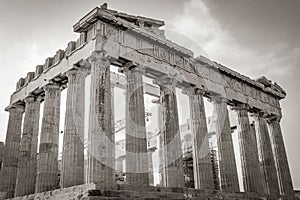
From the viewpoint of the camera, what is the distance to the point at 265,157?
29.1 metres

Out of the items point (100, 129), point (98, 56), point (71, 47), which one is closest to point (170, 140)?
point (100, 129)

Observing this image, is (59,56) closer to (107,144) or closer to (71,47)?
(71,47)

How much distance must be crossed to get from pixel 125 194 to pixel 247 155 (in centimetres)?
1451

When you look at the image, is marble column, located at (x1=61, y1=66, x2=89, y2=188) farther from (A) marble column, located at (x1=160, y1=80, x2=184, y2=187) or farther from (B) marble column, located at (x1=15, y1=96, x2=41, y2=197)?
(A) marble column, located at (x1=160, y1=80, x2=184, y2=187)

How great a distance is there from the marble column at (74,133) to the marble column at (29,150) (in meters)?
4.67

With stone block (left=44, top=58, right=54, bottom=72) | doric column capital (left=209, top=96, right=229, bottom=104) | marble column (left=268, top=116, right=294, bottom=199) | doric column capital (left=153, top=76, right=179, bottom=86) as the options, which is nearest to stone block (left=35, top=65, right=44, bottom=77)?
stone block (left=44, top=58, right=54, bottom=72)

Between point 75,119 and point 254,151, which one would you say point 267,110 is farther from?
point 75,119

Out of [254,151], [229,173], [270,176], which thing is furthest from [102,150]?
[270,176]

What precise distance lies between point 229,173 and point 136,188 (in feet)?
30.4

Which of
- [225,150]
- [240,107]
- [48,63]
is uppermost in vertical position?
[48,63]

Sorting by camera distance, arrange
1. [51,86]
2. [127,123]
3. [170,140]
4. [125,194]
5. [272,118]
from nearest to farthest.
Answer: [125,194], [127,123], [170,140], [51,86], [272,118]

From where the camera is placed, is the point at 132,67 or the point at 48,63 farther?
the point at 48,63

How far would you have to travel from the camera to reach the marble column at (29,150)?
2229 centimetres

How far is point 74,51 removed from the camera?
21.8m
